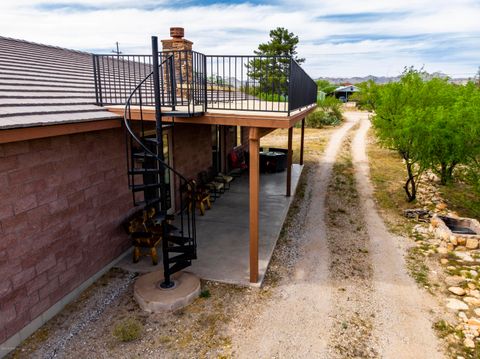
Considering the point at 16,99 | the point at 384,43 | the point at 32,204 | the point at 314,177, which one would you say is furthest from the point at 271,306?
the point at 384,43

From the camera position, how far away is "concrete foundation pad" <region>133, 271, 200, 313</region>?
5508mm

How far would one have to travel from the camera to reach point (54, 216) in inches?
207

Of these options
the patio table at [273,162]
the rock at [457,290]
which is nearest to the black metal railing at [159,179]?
the rock at [457,290]

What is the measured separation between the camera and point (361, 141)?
84.0ft

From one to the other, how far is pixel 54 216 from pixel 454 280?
7.28 meters

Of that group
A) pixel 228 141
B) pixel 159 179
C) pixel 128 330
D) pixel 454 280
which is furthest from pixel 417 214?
pixel 128 330

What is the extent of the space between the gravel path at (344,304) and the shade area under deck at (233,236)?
75 cm

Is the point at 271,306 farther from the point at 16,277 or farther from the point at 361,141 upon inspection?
the point at 361,141

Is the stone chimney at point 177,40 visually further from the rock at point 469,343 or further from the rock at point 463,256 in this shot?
the rock at point 463,256

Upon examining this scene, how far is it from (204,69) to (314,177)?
9445 mm

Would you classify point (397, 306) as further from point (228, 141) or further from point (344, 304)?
point (228, 141)

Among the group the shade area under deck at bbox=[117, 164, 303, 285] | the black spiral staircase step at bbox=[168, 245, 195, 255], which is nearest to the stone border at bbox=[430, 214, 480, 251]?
the shade area under deck at bbox=[117, 164, 303, 285]

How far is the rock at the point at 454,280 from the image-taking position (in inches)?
Answer: 257

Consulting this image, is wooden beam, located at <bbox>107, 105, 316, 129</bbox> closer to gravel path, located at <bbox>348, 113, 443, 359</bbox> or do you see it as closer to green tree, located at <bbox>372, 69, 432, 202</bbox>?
gravel path, located at <bbox>348, 113, 443, 359</bbox>
